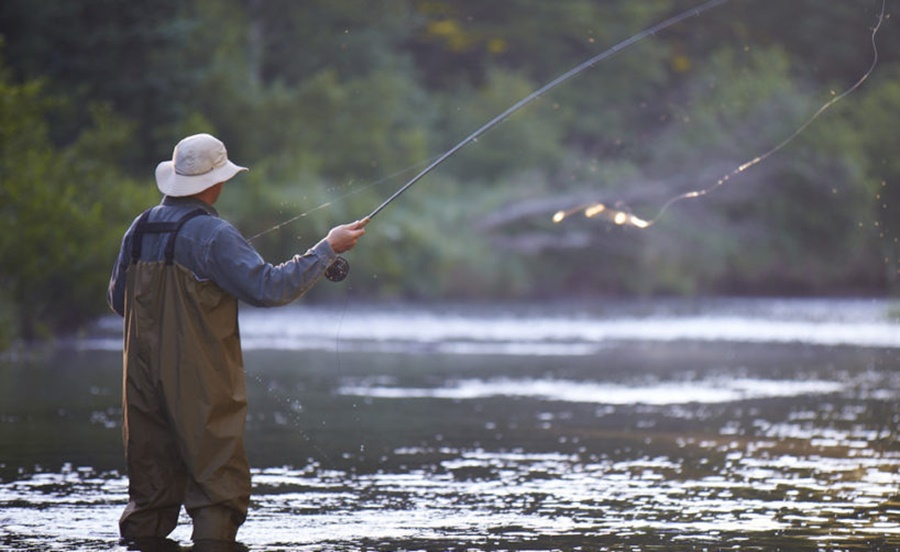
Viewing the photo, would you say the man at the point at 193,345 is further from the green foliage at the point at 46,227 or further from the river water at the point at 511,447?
the green foliage at the point at 46,227

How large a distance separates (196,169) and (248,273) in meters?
0.52

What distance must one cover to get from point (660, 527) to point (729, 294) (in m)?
36.3

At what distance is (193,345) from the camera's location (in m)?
6.45

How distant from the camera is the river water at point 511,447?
7461mm

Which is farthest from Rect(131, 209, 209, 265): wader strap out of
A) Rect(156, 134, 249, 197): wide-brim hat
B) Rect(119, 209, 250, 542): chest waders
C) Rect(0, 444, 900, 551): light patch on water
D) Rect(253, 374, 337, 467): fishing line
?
Rect(253, 374, 337, 467): fishing line

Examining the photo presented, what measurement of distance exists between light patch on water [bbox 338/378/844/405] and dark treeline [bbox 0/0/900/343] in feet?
18.0

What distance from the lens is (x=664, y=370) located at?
18.9 m

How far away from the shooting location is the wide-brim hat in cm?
668

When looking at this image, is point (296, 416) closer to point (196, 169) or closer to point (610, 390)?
point (610, 390)

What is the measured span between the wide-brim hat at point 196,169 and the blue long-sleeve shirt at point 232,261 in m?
0.08

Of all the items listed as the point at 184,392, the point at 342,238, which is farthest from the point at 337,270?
the point at 184,392

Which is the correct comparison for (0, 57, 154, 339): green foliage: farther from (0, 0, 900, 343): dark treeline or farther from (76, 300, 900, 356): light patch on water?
(76, 300, 900, 356): light patch on water

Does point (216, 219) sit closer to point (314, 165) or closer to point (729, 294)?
point (314, 165)

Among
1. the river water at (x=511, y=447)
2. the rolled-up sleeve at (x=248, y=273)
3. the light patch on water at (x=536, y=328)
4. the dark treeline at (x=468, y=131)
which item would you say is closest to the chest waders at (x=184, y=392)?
the rolled-up sleeve at (x=248, y=273)
